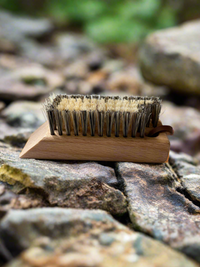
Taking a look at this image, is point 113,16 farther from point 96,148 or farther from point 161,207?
point 161,207

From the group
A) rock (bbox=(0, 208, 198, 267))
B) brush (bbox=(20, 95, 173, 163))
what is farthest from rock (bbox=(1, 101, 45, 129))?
rock (bbox=(0, 208, 198, 267))

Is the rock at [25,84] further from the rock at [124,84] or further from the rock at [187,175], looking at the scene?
the rock at [187,175]

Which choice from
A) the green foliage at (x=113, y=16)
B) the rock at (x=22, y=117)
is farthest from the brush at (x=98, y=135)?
the green foliage at (x=113, y=16)

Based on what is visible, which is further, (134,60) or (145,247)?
(134,60)

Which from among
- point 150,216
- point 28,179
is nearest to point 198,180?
point 150,216

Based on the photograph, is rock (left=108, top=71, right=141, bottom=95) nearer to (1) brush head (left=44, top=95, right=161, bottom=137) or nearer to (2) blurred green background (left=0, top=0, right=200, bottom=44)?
(2) blurred green background (left=0, top=0, right=200, bottom=44)

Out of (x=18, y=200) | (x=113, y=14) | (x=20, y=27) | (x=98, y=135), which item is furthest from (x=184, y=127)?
(x=113, y=14)

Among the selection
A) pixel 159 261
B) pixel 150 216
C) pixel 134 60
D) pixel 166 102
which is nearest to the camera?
pixel 159 261

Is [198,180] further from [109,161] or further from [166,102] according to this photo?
[166,102]
